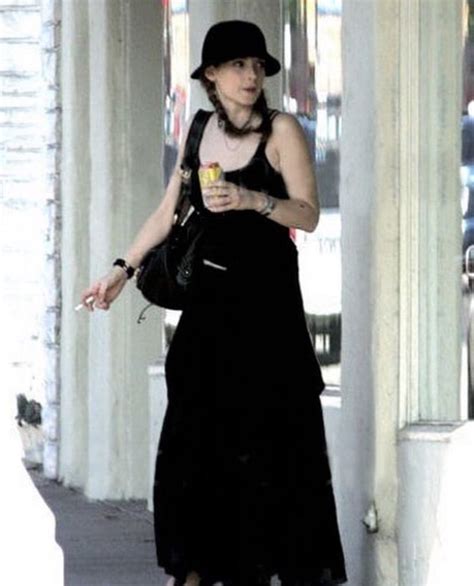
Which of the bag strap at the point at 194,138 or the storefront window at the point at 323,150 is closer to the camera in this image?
the bag strap at the point at 194,138

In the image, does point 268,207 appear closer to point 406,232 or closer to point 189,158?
point 189,158

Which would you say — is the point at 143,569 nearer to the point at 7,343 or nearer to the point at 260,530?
the point at 260,530

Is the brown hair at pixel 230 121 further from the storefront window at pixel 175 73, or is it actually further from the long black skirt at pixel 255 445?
the storefront window at pixel 175 73

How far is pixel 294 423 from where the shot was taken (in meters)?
8.57

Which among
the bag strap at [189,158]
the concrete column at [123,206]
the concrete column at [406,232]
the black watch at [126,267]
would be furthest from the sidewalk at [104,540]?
the bag strap at [189,158]

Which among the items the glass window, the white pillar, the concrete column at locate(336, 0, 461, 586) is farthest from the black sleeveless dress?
the glass window

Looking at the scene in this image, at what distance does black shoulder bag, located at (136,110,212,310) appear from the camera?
8.60m

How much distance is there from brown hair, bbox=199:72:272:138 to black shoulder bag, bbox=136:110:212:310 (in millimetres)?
77

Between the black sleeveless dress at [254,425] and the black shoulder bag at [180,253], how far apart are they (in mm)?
58

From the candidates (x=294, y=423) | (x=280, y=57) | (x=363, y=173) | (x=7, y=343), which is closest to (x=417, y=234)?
(x=363, y=173)

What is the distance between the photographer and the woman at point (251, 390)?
28.1ft

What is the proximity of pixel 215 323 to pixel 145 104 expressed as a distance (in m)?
4.36

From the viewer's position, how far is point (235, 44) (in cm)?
858

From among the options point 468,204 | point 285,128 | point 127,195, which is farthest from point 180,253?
point 127,195
